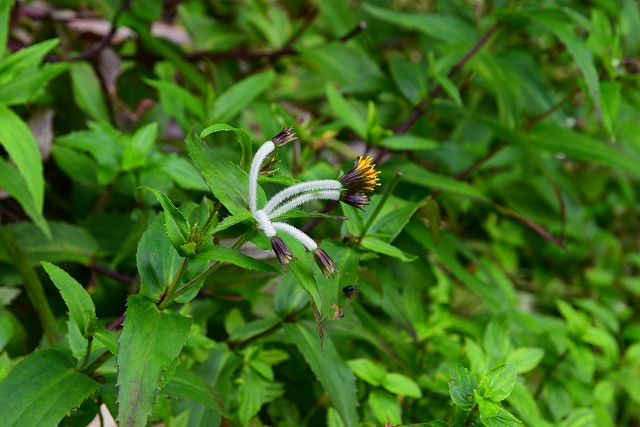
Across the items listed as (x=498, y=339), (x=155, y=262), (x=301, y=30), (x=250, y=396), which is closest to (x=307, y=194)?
(x=155, y=262)

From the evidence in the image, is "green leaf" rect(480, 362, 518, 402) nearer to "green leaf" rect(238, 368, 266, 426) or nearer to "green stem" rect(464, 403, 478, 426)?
"green stem" rect(464, 403, 478, 426)

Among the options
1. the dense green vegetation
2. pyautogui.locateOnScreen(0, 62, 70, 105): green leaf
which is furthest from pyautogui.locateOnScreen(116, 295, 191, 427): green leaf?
pyautogui.locateOnScreen(0, 62, 70, 105): green leaf

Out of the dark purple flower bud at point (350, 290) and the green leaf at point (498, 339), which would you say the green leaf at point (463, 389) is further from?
the green leaf at point (498, 339)

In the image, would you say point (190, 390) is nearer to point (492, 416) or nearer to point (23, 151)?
point (492, 416)

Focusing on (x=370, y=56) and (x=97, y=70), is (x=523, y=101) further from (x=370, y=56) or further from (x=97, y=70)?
(x=97, y=70)

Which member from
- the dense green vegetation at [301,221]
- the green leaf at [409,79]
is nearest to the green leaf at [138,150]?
the dense green vegetation at [301,221]
